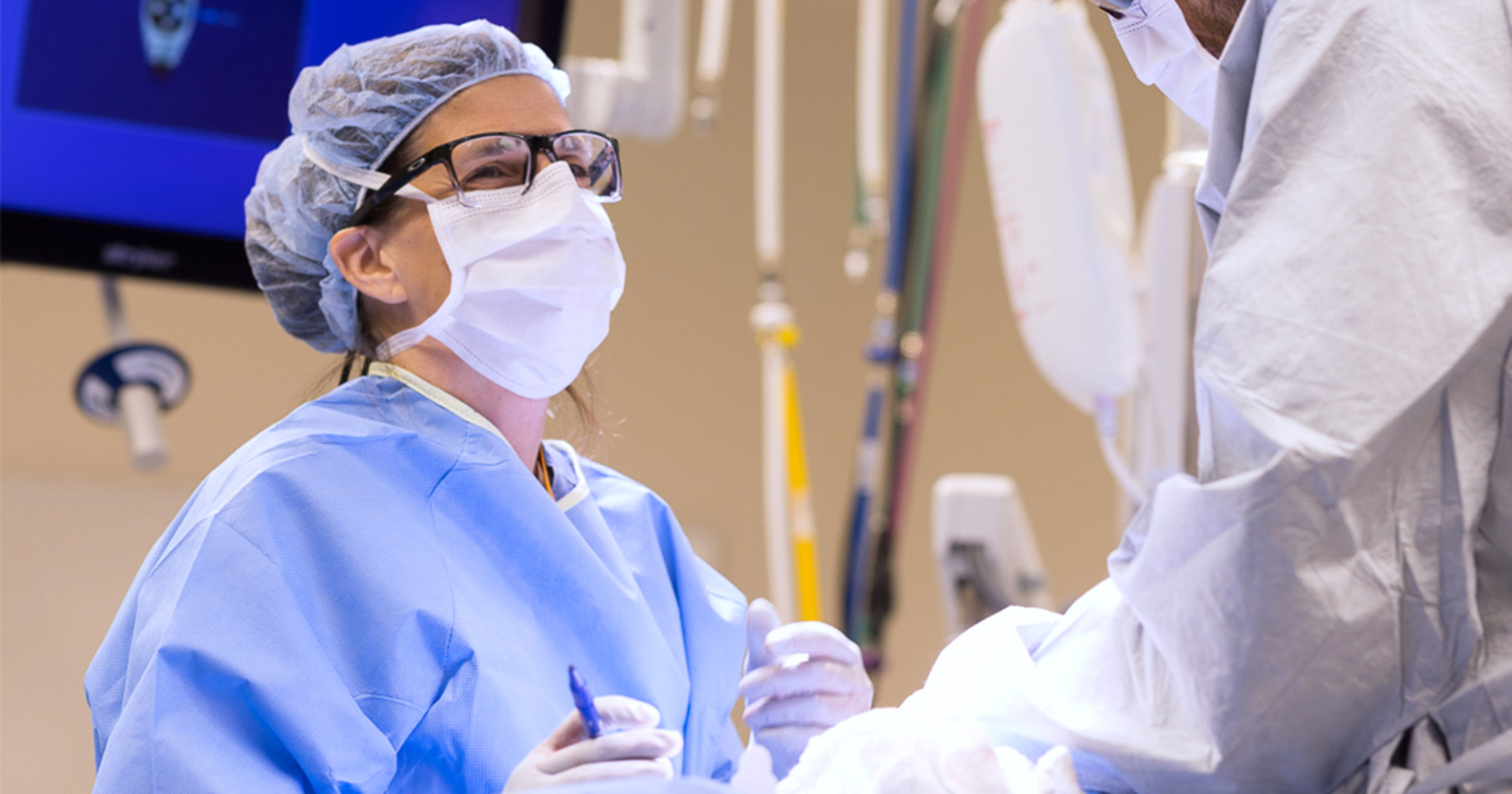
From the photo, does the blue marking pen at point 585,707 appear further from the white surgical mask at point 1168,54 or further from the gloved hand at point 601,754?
the white surgical mask at point 1168,54

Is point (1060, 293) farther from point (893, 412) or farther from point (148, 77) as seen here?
point (148, 77)

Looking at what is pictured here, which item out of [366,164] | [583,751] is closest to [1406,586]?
[583,751]

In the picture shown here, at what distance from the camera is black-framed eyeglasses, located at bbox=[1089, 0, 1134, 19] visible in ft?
3.22

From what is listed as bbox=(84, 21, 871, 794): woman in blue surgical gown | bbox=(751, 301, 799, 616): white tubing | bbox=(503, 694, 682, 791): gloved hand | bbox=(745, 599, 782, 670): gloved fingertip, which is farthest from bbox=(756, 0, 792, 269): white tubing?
bbox=(503, 694, 682, 791): gloved hand

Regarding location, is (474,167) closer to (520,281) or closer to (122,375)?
(520,281)

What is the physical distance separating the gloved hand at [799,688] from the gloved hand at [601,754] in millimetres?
213

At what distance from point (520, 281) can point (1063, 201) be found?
867 mm

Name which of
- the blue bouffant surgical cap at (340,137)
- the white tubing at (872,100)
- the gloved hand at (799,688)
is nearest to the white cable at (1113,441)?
the white tubing at (872,100)

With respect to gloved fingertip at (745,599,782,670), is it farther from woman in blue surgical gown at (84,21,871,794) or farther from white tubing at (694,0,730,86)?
white tubing at (694,0,730,86)

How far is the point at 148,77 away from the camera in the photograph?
2037mm

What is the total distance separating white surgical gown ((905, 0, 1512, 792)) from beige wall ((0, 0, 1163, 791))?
1.94 m

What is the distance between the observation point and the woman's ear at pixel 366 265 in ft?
4.22

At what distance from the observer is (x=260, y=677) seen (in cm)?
95

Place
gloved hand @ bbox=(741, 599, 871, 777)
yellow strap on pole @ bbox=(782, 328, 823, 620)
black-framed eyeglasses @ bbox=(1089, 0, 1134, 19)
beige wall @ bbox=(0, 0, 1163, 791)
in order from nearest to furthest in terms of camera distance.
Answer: black-framed eyeglasses @ bbox=(1089, 0, 1134, 19)
gloved hand @ bbox=(741, 599, 871, 777)
yellow strap on pole @ bbox=(782, 328, 823, 620)
beige wall @ bbox=(0, 0, 1163, 791)
